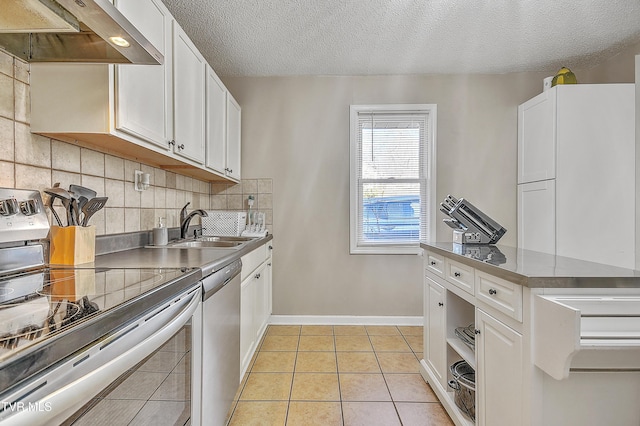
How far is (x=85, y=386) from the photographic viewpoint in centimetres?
60

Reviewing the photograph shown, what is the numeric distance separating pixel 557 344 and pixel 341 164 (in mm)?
2494

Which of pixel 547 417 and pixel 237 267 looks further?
pixel 237 267

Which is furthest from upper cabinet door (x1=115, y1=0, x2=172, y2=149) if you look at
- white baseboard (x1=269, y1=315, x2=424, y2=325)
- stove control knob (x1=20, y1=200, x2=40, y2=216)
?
white baseboard (x1=269, y1=315, x2=424, y2=325)

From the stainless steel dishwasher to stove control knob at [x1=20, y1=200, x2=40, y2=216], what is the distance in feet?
2.23

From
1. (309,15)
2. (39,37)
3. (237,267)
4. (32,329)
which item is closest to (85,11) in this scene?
(39,37)

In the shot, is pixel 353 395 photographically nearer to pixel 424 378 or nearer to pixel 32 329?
pixel 424 378

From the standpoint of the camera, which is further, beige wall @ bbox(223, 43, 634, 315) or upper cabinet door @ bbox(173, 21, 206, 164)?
beige wall @ bbox(223, 43, 634, 315)

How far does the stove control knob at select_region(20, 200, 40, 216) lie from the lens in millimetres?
1189

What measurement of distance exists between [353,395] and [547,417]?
3.78 ft

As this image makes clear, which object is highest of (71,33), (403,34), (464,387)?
(403,34)

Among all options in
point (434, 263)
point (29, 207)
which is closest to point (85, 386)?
point (29, 207)

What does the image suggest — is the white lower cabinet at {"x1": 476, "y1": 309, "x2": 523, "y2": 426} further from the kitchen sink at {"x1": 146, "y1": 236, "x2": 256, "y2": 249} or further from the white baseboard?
the white baseboard

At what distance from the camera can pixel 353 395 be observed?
202cm

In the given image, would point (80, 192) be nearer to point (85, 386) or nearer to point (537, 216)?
point (85, 386)
